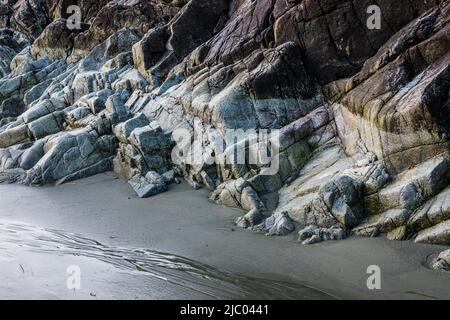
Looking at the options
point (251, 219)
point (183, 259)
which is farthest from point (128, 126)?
point (183, 259)

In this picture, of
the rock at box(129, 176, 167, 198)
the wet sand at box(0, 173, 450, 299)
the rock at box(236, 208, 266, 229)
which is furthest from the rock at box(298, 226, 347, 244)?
the rock at box(129, 176, 167, 198)

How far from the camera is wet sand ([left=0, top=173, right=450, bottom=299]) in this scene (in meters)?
10.2

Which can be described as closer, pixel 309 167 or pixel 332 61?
pixel 309 167

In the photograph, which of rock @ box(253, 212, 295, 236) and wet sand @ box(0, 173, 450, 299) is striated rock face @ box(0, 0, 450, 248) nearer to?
rock @ box(253, 212, 295, 236)

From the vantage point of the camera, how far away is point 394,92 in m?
14.0

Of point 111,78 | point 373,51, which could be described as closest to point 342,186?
point 373,51

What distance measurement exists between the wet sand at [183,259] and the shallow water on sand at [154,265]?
22mm

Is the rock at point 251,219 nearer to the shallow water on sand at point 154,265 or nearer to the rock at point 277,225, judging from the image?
the rock at point 277,225

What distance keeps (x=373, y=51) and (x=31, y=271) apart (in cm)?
1243

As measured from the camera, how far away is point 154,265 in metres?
11.8

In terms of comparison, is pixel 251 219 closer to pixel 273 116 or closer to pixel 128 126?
pixel 273 116

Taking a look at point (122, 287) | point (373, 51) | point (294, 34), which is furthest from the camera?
point (294, 34)
